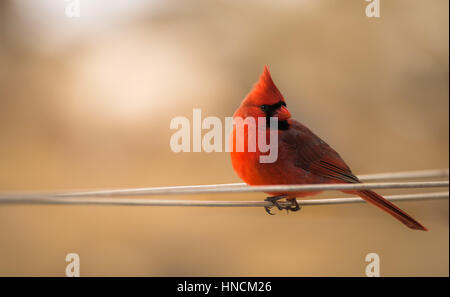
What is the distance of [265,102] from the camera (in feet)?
6.25

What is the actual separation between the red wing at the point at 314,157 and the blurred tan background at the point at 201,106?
1223 millimetres

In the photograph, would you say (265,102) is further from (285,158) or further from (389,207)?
(389,207)

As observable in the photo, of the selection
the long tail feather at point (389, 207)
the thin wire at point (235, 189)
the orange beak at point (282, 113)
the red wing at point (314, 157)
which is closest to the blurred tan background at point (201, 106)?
the red wing at point (314, 157)

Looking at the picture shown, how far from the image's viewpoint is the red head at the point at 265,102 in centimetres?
191

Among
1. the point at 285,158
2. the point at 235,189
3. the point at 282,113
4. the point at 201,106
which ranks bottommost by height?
the point at 235,189

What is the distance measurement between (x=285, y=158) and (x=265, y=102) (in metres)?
0.25

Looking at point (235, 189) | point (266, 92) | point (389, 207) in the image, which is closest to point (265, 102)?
point (266, 92)

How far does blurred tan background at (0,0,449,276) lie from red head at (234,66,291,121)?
54.5 inches

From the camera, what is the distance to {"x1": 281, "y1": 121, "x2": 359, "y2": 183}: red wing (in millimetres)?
1976

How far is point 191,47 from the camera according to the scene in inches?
154

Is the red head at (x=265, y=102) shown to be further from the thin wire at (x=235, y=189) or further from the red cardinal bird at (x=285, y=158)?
the thin wire at (x=235, y=189)

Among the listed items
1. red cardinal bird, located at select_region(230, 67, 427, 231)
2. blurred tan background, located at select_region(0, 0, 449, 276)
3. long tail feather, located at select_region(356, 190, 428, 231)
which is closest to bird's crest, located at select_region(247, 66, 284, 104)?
red cardinal bird, located at select_region(230, 67, 427, 231)
